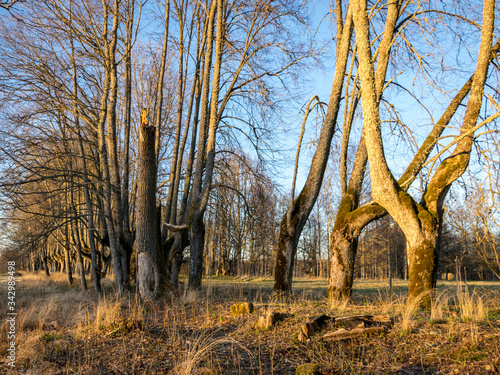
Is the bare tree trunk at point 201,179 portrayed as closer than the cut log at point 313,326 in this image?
No

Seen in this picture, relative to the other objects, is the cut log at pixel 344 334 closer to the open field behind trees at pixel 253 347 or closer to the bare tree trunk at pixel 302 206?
the open field behind trees at pixel 253 347

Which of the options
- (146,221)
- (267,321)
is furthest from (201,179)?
(267,321)

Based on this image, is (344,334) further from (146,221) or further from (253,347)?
(146,221)

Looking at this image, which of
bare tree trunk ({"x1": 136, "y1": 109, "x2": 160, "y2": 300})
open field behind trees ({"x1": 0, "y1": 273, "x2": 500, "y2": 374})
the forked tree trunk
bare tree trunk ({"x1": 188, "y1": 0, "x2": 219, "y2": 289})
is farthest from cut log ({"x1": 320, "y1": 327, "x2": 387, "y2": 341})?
bare tree trunk ({"x1": 188, "y1": 0, "x2": 219, "y2": 289})

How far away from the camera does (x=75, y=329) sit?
5172mm

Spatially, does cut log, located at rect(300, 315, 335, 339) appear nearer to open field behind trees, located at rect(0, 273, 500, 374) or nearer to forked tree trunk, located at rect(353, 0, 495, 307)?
open field behind trees, located at rect(0, 273, 500, 374)

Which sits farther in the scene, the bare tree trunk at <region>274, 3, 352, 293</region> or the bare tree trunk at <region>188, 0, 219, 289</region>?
the bare tree trunk at <region>188, 0, 219, 289</region>

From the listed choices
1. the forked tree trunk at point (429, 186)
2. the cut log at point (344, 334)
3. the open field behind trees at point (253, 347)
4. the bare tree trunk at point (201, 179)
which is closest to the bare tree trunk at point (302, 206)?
the forked tree trunk at point (429, 186)

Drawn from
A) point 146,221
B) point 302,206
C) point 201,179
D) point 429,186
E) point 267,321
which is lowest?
point 267,321

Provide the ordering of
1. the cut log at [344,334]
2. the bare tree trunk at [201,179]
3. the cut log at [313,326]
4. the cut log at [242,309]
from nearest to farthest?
1. the cut log at [344,334]
2. the cut log at [313,326]
3. the cut log at [242,309]
4. the bare tree trunk at [201,179]

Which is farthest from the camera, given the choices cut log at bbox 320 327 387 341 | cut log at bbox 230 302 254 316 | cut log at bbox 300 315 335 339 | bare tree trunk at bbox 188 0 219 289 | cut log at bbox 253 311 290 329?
bare tree trunk at bbox 188 0 219 289

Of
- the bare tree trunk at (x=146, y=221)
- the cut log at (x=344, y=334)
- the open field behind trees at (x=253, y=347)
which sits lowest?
the open field behind trees at (x=253, y=347)

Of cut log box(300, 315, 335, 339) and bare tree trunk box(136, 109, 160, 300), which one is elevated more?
bare tree trunk box(136, 109, 160, 300)

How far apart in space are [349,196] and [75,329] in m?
6.04
